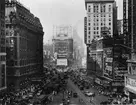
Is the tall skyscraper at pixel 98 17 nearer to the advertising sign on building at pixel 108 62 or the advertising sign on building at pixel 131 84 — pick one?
the advertising sign on building at pixel 108 62

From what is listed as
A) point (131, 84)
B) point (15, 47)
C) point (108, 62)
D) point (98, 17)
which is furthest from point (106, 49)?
point (98, 17)

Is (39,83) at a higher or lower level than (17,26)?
lower

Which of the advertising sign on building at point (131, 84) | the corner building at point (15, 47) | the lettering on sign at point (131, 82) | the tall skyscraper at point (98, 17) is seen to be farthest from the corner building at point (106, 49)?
the corner building at point (15, 47)

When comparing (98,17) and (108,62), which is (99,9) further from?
(108,62)

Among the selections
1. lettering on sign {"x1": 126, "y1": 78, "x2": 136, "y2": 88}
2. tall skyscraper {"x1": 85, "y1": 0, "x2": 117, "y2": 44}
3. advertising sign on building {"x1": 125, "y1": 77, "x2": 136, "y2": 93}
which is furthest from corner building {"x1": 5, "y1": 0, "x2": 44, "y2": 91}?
tall skyscraper {"x1": 85, "y1": 0, "x2": 117, "y2": 44}

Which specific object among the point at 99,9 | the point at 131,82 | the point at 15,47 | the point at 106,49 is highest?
the point at 99,9

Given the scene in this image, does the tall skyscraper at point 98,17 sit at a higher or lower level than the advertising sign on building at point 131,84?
higher

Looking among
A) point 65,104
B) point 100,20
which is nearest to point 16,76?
point 65,104

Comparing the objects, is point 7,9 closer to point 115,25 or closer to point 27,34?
point 27,34

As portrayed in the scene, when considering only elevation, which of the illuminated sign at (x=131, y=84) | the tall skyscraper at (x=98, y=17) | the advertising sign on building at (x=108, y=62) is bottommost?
the illuminated sign at (x=131, y=84)
